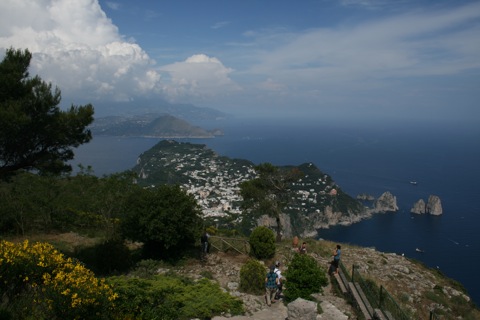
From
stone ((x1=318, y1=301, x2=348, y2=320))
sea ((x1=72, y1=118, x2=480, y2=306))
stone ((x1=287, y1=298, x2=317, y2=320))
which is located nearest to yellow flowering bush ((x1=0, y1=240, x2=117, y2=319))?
stone ((x1=287, y1=298, x2=317, y2=320))

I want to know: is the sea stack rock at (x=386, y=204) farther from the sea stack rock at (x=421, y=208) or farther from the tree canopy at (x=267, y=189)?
the tree canopy at (x=267, y=189)

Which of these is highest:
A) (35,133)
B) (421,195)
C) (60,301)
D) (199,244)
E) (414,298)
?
(35,133)

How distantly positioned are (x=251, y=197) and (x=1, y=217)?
46.2 ft

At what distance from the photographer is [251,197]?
23.1 meters

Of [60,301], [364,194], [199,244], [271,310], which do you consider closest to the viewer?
[60,301]

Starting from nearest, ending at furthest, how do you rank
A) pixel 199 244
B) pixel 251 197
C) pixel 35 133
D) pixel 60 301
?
pixel 60 301, pixel 35 133, pixel 199 244, pixel 251 197

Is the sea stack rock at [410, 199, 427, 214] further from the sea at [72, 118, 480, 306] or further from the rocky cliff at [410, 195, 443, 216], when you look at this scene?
the sea at [72, 118, 480, 306]

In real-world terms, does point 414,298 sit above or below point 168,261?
below

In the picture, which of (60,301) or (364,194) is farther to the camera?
(364,194)

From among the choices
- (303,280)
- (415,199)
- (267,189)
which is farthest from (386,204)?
(303,280)

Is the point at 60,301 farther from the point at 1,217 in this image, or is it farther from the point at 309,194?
the point at 309,194

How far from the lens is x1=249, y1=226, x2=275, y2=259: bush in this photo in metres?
14.4

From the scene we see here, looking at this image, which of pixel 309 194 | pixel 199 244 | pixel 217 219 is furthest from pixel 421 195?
pixel 199 244

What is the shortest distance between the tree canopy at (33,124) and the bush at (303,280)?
856 centimetres
